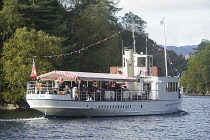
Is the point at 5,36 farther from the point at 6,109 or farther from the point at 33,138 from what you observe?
the point at 33,138

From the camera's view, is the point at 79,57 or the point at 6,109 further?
the point at 79,57

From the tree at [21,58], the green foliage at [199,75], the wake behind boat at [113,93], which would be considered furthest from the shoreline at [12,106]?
the green foliage at [199,75]

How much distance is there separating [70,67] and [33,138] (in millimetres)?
34463

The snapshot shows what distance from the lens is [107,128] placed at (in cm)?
3694

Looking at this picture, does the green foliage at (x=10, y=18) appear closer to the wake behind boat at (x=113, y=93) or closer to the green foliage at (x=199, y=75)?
the wake behind boat at (x=113, y=93)

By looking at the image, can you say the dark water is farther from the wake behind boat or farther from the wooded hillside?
the wooded hillside

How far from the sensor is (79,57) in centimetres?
6950

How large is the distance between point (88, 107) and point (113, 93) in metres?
3.61

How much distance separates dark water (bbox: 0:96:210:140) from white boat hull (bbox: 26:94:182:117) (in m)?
0.69

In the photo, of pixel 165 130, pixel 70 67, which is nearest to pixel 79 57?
pixel 70 67

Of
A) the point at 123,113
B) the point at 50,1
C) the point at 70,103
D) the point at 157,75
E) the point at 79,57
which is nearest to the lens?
the point at 70,103

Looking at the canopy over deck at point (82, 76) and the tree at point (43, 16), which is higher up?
the tree at point (43, 16)

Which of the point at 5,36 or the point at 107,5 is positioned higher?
the point at 107,5

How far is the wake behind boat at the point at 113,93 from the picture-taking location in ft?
133
